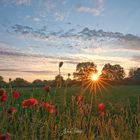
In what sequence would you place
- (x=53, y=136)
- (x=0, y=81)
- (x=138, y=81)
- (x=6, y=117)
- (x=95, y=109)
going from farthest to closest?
1. (x=138, y=81)
2. (x=95, y=109)
3. (x=0, y=81)
4. (x=6, y=117)
5. (x=53, y=136)

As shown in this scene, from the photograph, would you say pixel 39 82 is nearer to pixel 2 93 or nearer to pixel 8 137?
pixel 2 93

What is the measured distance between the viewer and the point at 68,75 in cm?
553

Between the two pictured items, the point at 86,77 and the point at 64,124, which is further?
the point at 64,124

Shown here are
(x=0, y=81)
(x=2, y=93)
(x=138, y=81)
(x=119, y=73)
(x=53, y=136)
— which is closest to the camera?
(x=2, y=93)

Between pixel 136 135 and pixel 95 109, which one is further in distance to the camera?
pixel 95 109

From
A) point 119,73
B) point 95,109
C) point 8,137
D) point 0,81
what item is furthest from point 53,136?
point 119,73

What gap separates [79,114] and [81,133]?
0.54 meters

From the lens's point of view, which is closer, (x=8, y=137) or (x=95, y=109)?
(x=8, y=137)

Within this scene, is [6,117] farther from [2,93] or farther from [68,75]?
[68,75]

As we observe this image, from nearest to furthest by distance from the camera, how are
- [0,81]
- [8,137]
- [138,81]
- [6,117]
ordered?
[8,137] → [6,117] → [0,81] → [138,81]

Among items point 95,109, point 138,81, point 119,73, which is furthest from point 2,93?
point 119,73

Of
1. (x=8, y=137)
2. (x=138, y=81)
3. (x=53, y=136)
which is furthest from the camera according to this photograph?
(x=138, y=81)

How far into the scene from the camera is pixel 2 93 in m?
5.35

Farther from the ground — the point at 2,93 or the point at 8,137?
the point at 2,93
